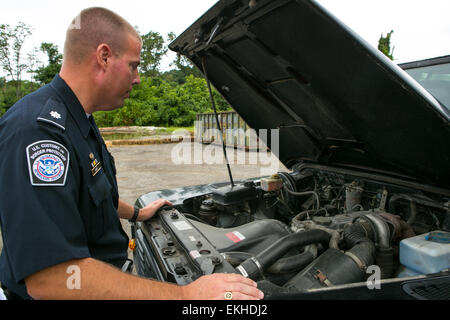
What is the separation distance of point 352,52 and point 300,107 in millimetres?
745

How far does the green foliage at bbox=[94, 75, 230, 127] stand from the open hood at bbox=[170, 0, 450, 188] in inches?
677

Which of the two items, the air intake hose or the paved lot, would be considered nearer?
the air intake hose

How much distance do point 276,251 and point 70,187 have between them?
828 mm

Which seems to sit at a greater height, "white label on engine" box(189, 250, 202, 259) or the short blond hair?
the short blond hair

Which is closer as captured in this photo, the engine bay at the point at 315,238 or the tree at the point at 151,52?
the engine bay at the point at 315,238

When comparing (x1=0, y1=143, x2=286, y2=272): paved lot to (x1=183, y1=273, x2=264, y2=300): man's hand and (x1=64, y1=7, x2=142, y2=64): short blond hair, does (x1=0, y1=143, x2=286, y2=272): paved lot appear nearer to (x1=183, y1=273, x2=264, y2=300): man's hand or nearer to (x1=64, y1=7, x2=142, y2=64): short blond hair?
(x1=64, y1=7, x2=142, y2=64): short blond hair

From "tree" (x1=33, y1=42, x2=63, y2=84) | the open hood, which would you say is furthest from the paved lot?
"tree" (x1=33, y1=42, x2=63, y2=84)

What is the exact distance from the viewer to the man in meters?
0.76

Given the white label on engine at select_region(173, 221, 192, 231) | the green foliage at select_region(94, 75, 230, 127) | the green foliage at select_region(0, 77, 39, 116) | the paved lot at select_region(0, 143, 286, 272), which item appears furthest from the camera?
the green foliage at select_region(0, 77, 39, 116)

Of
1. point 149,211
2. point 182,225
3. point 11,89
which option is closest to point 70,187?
point 182,225

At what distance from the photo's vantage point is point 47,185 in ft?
2.65

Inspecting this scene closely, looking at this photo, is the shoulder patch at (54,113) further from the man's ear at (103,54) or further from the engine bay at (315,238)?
the engine bay at (315,238)

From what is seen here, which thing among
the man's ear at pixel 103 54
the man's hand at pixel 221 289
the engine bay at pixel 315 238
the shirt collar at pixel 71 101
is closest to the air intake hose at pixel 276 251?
the engine bay at pixel 315 238

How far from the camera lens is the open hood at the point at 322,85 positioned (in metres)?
1.04
